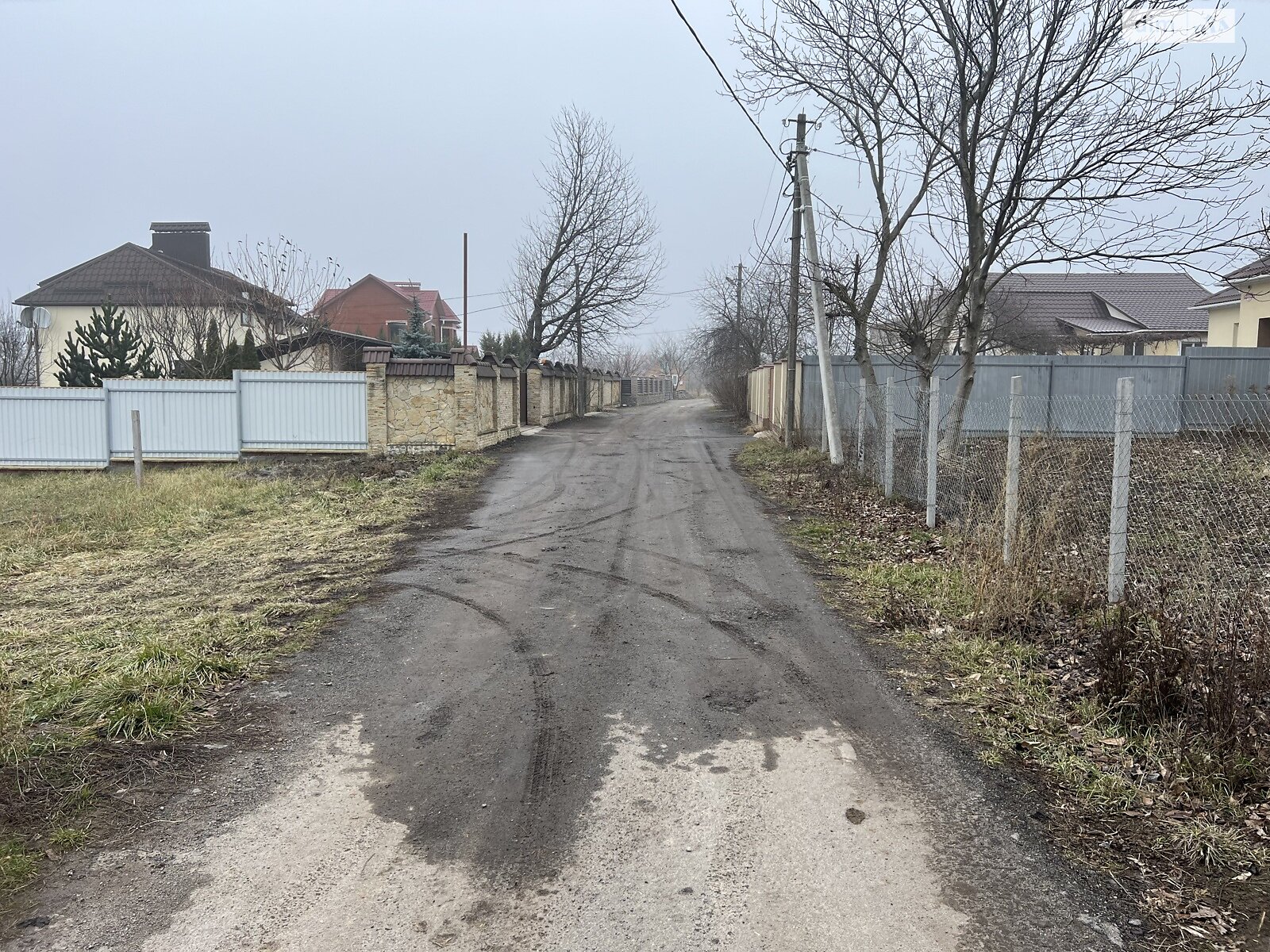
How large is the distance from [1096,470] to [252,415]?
15558 mm

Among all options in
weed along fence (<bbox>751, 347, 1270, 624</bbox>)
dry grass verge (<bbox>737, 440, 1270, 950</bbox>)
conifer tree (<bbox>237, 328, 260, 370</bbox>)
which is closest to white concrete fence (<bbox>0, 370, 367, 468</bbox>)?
conifer tree (<bbox>237, 328, 260, 370</bbox>)

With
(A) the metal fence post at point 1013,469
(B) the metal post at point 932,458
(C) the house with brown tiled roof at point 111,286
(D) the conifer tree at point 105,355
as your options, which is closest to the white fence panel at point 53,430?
(D) the conifer tree at point 105,355

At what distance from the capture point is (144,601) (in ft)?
23.8

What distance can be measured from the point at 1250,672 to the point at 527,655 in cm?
397

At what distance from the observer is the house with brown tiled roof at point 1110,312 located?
35.1 metres

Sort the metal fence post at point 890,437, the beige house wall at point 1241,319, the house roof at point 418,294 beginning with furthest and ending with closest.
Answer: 1. the house roof at point 418,294
2. the beige house wall at point 1241,319
3. the metal fence post at point 890,437

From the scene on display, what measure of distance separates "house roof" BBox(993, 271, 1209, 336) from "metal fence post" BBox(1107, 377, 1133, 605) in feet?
109

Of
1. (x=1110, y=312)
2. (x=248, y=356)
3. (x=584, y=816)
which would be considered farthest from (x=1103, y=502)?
(x=1110, y=312)

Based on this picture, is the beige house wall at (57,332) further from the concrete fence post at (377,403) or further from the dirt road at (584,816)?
the dirt road at (584,816)

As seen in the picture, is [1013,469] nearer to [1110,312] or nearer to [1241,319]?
[1241,319]

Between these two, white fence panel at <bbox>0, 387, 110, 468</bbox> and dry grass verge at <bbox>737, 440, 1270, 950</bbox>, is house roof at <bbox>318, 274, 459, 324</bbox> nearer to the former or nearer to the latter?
white fence panel at <bbox>0, 387, 110, 468</bbox>

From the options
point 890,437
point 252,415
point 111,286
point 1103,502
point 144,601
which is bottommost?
point 144,601

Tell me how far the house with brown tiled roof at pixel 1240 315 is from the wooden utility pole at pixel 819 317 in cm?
1149

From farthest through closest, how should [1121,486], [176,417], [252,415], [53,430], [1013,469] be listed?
1. [252,415]
2. [176,417]
3. [53,430]
4. [1013,469]
5. [1121,486]
